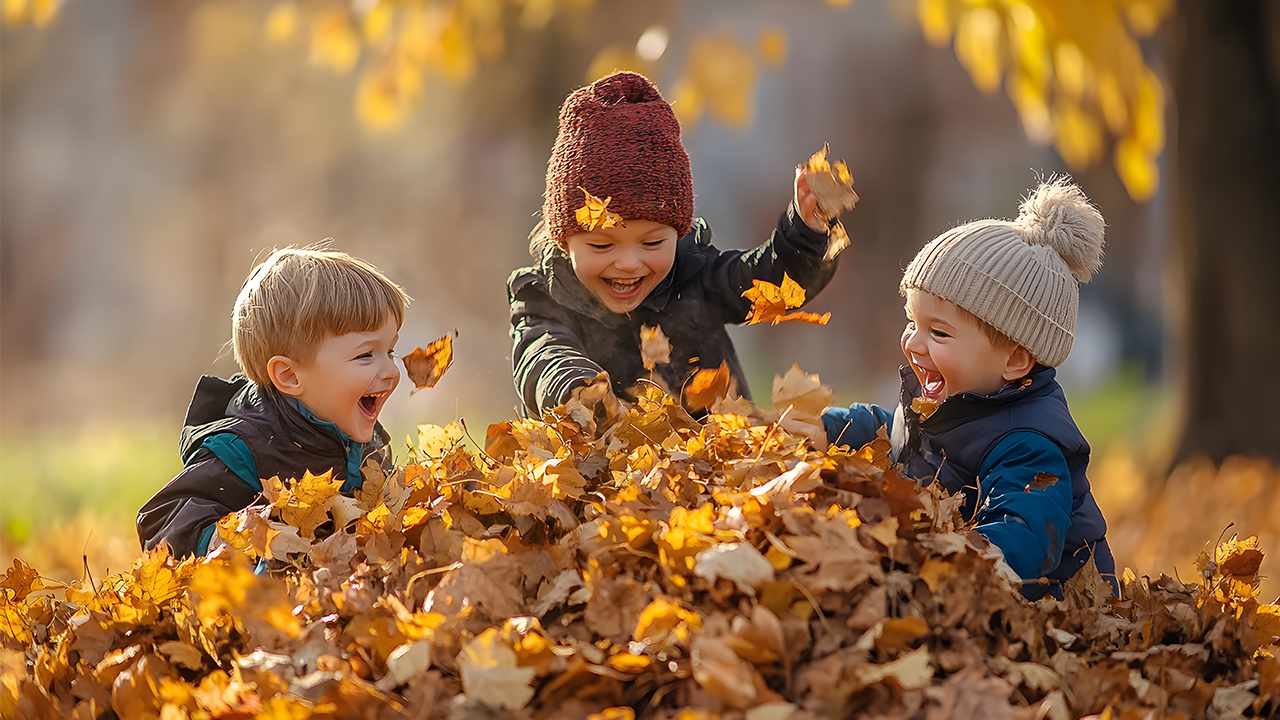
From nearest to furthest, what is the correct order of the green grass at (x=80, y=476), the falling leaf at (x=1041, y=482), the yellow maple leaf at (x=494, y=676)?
the yellow maple leaf at (x=494, y=676) → the falling leaf at (x=1041, y=482) → the green grass at (x=80, y=476)

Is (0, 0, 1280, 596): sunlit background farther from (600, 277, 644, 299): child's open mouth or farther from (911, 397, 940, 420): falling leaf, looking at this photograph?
(911, 397, 940, 420): falling leaf

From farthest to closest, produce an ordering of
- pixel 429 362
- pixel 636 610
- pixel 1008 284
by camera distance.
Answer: pixel 429 362 < pixel 1008 284 < pixel 636 610

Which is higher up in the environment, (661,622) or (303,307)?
(303,307)

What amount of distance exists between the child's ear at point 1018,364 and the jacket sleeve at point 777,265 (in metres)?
0.50

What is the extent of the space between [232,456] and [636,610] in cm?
122

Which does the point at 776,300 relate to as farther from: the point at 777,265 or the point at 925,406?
the point at 777,265

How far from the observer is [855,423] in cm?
256

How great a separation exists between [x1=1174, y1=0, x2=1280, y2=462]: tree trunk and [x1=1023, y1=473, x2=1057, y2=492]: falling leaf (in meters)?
4.50

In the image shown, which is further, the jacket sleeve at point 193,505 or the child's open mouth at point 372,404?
the child's open mouth at point 372,404

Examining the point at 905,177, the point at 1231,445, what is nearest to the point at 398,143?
the point at 905,177

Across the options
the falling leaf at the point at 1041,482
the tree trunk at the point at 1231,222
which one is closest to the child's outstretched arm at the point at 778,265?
the falling leaf at the point at 1041,482

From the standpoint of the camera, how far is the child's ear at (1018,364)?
2.15 m

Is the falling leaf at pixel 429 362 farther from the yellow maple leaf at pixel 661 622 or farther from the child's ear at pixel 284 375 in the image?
the yellow maple leaf at pixel 661 622

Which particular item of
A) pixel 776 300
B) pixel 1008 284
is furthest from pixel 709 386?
pixel 1008 284
